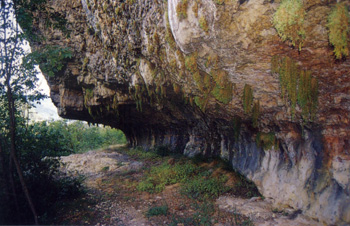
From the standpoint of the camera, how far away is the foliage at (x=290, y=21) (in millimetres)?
4504

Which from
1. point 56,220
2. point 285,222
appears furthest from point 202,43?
point 56,220

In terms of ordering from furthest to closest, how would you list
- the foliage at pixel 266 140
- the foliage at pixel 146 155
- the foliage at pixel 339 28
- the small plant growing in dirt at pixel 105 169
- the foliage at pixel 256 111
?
the foliage at pixel 146 155
the small plant growing in dirt at pixel 105 169
the foliage at pixel 266 140
the foliage at pixel 256 111
the foliage at pixel 339 28

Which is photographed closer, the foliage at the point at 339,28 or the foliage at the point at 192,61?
the foliage at the point at 339,28

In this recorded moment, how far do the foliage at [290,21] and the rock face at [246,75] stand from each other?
5.0 inches

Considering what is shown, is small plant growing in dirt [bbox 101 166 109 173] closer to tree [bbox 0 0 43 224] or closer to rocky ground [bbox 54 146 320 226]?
rocky ground [bbox 54 146 320 226]

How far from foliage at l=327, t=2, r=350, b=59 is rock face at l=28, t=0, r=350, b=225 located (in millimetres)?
151

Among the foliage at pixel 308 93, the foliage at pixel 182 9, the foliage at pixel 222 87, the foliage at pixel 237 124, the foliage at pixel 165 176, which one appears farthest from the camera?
the foliage at pixel 165 176

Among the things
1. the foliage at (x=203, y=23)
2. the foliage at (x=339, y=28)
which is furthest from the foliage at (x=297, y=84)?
the foliage at (x=203, y=23)

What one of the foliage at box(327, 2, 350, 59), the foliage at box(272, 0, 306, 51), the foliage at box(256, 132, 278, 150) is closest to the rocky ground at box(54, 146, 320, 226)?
the foliage at box(256, 132, 278, 150)

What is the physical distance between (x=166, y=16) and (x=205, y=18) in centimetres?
155

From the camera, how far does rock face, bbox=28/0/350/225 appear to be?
5238mm

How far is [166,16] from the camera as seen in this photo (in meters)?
6.36

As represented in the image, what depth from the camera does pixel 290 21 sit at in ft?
15.0

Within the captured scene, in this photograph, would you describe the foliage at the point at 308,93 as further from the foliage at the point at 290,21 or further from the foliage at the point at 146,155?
the foliage at the point at 146,155
